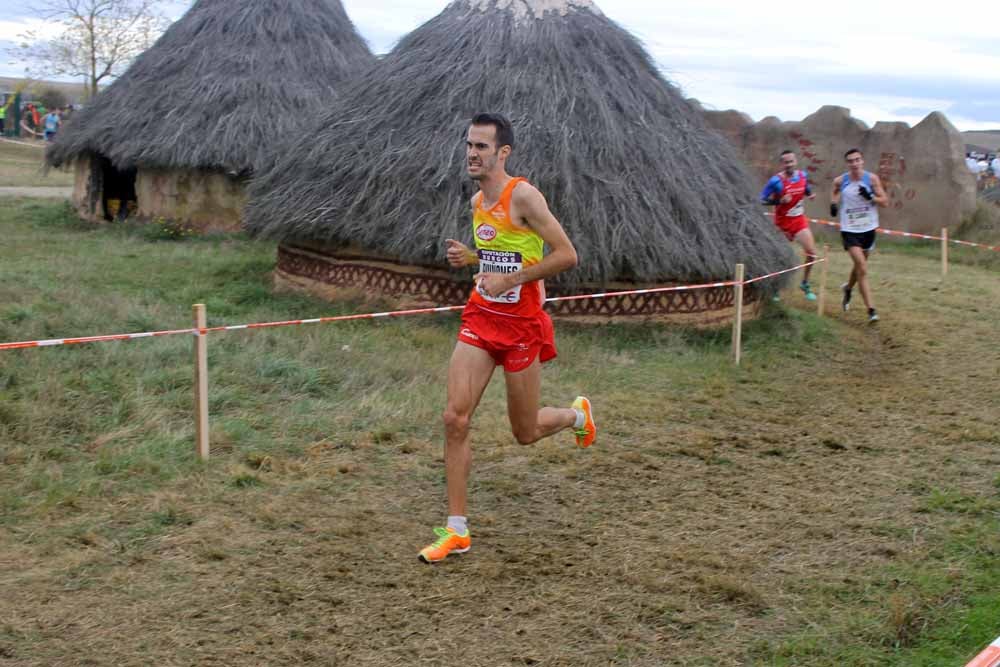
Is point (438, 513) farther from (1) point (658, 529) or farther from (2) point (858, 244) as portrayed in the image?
(2) point (858, 244)

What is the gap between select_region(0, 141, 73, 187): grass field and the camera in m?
24.9

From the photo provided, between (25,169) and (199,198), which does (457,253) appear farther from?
(25,169)

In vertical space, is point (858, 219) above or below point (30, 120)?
below

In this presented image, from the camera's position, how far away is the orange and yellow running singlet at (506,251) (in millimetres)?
4609

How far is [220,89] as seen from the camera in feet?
52.4

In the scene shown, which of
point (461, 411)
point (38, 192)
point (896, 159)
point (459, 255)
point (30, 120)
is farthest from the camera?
point (30, 120)

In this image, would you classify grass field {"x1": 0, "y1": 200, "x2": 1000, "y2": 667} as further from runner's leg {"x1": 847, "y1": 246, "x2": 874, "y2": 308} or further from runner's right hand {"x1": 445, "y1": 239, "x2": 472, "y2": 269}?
runner's leg {"x1": 847, "y1": 246, "x2": 874, "y2": 308}

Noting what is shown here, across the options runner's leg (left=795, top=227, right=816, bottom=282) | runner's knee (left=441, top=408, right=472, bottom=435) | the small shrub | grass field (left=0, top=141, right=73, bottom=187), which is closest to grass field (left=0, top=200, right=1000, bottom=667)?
runner's knee (left=441, top=408, right=472, bottom=435)

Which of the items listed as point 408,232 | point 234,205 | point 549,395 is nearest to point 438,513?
point 549,395

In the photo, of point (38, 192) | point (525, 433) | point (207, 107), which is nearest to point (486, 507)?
point (525, 433)

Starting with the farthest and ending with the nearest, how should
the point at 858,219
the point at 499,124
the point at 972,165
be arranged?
the point at 972,165
the point at 858,219
the point at 499,124

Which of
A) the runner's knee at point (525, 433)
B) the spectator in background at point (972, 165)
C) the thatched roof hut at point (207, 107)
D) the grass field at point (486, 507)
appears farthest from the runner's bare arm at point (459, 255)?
the spectator in background at point (972, 165)

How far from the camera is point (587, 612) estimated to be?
13.2 feet

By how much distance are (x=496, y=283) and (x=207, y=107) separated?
12542 mm
